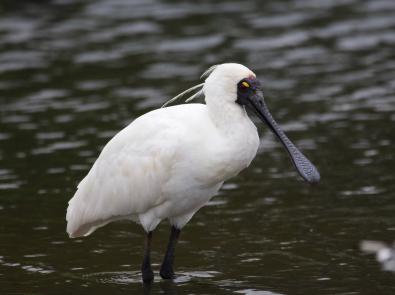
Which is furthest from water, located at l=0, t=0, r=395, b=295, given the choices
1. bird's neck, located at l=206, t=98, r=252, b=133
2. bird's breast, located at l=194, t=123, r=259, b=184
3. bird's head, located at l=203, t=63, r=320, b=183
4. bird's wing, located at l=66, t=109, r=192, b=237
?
bird's head, located at l=203, t=63, r=320, b=183

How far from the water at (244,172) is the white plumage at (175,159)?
28.1 inches

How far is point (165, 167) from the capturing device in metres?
9.95

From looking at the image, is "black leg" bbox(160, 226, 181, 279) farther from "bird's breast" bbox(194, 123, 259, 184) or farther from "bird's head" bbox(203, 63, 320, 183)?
"bird's head" bbox(203, 63, 320, 183)

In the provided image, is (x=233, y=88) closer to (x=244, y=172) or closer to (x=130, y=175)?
(x=130, y=175)

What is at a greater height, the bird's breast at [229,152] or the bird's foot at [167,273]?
the bird's breast at [229,152]

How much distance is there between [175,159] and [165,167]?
131 millimetres

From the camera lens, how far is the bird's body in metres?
9.76

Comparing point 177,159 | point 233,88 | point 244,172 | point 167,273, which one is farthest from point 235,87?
point 244,172

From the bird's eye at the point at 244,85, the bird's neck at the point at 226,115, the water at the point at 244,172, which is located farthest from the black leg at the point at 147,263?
the bird's eye at the point at 244,85

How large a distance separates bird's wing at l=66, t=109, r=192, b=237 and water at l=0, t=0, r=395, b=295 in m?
0.62

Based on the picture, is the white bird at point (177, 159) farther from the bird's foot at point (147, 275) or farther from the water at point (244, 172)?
the water at point (244, 172)

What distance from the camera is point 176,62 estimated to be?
19688 mm

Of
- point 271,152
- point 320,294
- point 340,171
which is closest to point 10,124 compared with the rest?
point 271,152

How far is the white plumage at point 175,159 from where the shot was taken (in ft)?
32.0
